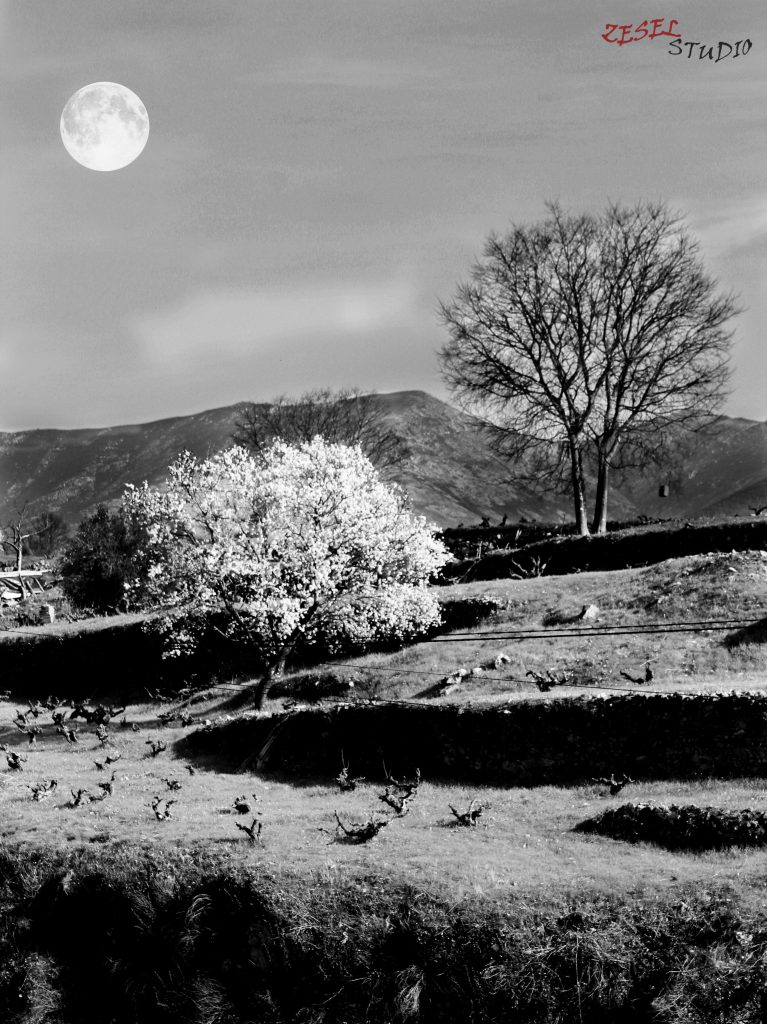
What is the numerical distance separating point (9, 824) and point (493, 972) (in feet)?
53.2

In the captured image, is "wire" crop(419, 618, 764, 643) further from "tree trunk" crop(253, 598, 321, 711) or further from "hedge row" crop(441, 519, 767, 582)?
"hedge row" crop(441, 519, 767, 582)

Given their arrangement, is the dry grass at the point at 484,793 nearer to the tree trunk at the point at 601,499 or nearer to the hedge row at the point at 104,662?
the hedge row at the point at 104,662

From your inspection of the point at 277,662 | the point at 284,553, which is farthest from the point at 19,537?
the point at 284,553

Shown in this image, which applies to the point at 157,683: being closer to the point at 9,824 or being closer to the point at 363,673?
the point at 363,673

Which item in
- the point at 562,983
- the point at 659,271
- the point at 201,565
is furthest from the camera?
the point at 659,271

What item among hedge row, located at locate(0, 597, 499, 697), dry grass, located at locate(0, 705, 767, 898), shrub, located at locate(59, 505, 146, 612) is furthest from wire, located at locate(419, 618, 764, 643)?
shrub, located at locate(59, 505, 146, 612)

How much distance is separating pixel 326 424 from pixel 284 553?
161 feet

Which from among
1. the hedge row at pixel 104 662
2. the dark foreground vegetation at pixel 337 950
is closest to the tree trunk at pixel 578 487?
the hedge row at pixel 104 662

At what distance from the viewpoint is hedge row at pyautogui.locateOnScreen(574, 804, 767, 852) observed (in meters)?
22.3

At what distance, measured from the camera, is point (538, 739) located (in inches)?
1161

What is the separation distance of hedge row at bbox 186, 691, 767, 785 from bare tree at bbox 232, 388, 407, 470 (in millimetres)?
51122

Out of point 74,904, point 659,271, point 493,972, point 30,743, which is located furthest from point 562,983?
point 659,271

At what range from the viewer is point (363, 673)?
1555 inches

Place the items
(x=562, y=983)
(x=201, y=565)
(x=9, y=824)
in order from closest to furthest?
(x=562, y=983) < (x=9, y=824) < (x=201, y=565)
